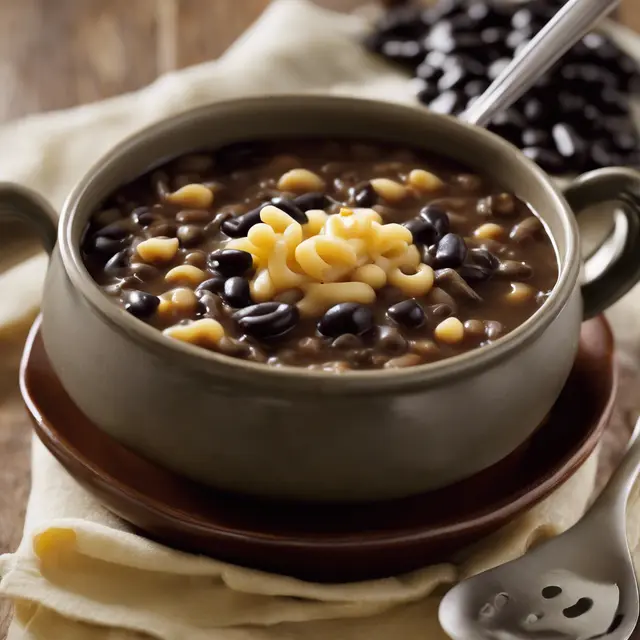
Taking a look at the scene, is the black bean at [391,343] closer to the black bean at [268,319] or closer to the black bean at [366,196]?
the black bean at [268,319]

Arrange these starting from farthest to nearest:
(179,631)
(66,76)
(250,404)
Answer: (66,76), (179,631), (250,404)

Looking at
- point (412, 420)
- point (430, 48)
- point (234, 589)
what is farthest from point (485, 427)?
point (430, 48)

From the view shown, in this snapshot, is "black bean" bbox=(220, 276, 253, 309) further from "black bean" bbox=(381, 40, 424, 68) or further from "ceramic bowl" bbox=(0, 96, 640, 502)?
"black bean" bbox=(381, 40, 424, 68)

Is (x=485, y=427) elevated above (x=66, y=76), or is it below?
above

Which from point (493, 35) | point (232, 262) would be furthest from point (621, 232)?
point (493, 35)

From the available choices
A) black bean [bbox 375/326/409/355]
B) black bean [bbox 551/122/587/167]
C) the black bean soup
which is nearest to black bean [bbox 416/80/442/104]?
black bean [bbox 551/122/587/167]

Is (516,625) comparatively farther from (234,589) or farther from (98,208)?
(98,208)
